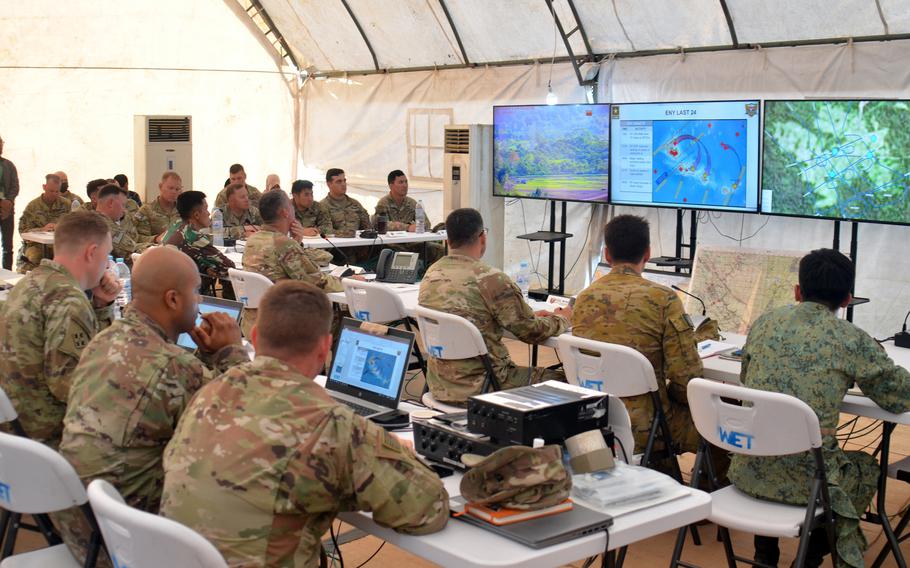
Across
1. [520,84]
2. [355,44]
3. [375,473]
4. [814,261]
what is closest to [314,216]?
[520,84]

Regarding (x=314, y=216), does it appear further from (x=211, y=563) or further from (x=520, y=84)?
(x=211, y=563)

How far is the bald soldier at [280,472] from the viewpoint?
6.73 feet

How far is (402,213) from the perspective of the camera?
10.2 metres

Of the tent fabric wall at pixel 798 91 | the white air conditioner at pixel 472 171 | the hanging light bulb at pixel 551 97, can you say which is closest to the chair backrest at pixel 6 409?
the tent fabric wall at pixel 798 91

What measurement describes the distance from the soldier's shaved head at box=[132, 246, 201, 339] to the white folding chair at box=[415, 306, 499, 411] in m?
1.69

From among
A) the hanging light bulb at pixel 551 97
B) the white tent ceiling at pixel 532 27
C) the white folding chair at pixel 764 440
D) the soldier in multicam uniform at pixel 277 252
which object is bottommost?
the white folding chair at pixel 764 440

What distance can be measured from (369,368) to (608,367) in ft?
3.35

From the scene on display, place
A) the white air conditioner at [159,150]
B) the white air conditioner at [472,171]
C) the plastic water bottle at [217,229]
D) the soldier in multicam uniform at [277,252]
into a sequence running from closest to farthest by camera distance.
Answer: the soldier in multicam uniform at [277,252] → the plastic water bottle at [217,229] → the white air conditioner at [472,171] → the white air conditioner at [159,150]

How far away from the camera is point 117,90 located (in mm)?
12750

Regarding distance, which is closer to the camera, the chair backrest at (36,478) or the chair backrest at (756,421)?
the chair backrest at (36,478)

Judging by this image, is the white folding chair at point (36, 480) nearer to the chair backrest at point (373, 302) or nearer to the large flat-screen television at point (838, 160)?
the chair backrest at point (373, 302)

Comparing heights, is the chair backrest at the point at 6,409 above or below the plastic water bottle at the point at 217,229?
below

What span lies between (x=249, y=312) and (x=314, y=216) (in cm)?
388

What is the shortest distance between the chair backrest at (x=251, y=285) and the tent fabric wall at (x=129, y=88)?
6481mm
